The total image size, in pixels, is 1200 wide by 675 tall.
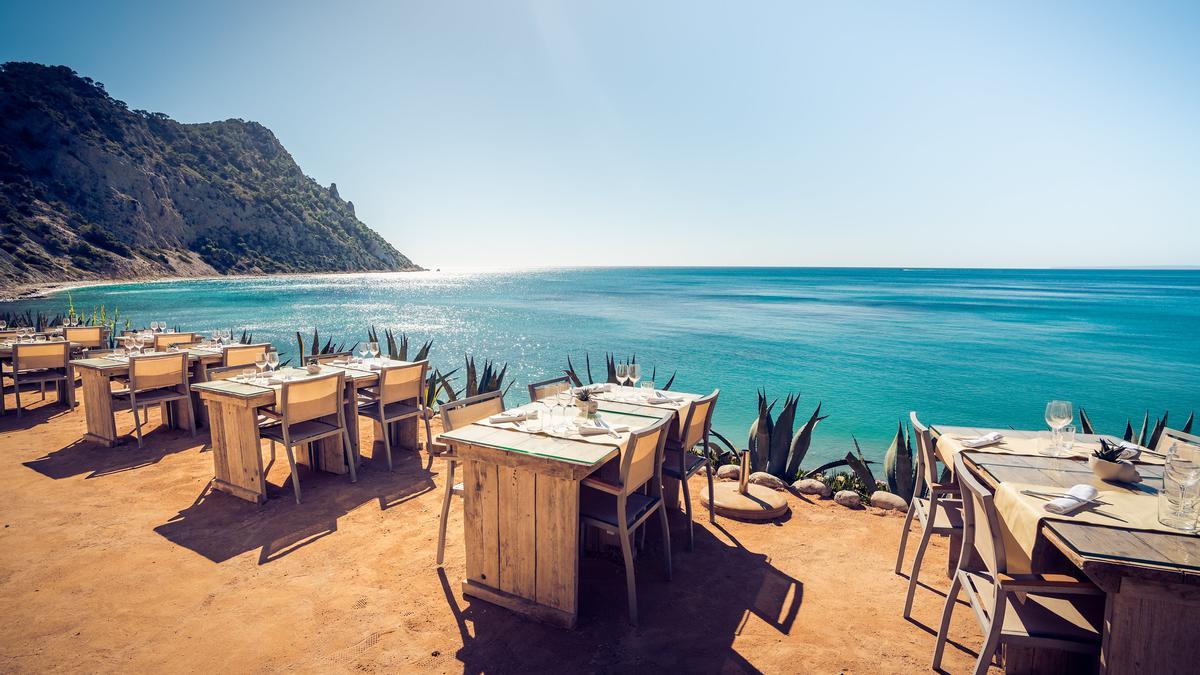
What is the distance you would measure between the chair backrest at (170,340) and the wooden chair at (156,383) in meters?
1.27

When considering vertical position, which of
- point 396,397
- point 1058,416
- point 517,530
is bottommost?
point 517,530

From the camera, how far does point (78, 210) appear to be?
40.8 m

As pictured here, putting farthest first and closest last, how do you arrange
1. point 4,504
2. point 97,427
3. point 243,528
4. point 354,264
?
point 354,264 < point 97,427 < point 4,504 < point 243,528

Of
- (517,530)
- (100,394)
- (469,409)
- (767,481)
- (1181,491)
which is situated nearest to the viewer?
(1181,491)

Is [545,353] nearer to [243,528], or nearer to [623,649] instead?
[243,528]

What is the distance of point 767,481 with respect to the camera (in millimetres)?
4781

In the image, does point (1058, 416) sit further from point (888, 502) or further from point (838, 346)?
point (838, 346)

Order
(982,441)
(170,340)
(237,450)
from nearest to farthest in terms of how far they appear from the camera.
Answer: (982,441), (237,450), (170,340)

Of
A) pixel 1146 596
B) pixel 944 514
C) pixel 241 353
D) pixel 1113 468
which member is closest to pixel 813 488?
pixel 944 514

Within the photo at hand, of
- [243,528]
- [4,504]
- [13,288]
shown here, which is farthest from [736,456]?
[13,288]

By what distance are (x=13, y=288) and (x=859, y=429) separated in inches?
1693

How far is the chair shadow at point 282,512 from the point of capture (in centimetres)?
342

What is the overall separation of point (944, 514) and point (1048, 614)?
1.00m

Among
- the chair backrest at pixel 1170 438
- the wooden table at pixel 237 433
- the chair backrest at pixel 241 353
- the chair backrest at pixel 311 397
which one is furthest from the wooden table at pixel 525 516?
the chair backrest at pixel 241 353
